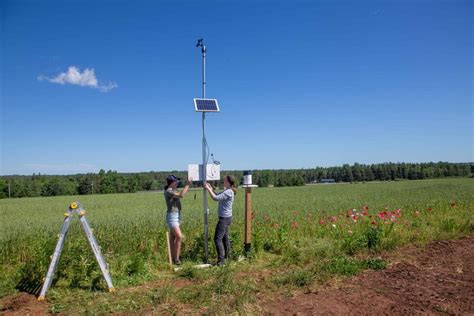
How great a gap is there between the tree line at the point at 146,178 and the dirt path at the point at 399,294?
41874 millimetres

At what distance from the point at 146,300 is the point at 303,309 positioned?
7.30 feet

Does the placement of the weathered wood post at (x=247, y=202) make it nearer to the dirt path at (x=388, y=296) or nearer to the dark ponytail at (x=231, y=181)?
the dark ponytail at (x=231, y=181)

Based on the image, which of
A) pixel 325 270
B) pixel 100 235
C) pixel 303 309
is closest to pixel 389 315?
pixel 303 309

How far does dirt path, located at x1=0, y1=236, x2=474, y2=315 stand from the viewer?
169 inches

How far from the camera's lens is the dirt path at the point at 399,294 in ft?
14.1

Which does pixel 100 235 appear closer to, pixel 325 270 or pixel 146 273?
pixel 146 273

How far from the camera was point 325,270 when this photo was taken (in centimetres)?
593

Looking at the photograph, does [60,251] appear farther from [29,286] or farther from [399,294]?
[399,294]

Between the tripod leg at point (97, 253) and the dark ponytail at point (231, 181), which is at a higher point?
the dark ponytail at point (231, 181)

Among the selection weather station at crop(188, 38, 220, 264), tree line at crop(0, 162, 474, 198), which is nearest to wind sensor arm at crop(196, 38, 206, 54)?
weather station at crop(188, 38, 220, 264)

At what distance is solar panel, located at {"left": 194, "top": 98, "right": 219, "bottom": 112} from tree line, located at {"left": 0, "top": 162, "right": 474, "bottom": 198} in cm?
4085

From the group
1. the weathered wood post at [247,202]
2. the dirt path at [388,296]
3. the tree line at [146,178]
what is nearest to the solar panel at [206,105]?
the weathered wood post at [247,202]

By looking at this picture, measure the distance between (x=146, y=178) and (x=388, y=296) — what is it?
272 feet

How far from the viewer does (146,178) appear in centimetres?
8375
